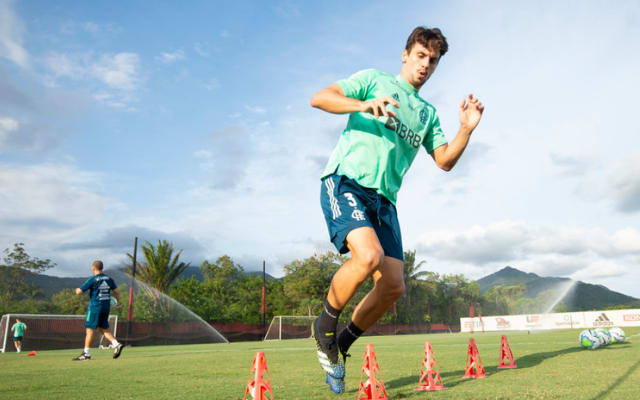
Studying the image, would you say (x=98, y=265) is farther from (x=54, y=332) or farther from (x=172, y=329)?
(x=172, y=329)

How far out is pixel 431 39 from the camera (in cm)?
363

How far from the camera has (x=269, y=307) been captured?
59.7 metres

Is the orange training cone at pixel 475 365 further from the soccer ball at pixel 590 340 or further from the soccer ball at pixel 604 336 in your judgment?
the soccer ball at pixel 604 336

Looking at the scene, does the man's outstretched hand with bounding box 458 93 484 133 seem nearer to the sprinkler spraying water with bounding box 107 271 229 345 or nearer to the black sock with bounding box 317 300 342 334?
the black sock with bounding box 317 300 342 334

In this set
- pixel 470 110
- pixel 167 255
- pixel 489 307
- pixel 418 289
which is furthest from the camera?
pixel 489 307

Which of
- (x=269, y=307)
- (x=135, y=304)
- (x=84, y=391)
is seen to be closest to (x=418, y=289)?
(x=269, y=307)

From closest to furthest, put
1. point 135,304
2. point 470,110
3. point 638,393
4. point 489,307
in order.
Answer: point 638,393 → point 470,110 → point 135,304 → point 489,307

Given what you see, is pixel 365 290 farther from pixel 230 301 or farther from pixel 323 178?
pixel 323 178

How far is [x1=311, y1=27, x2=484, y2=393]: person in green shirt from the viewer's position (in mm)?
3104

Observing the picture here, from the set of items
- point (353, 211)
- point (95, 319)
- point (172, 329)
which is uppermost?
point (353, 211)

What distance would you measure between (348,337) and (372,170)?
1.30 m

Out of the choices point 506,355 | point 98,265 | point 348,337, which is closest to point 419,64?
point 348,337

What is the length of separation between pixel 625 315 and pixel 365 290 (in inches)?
1036

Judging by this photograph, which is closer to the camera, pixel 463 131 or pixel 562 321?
pixel 463 131
